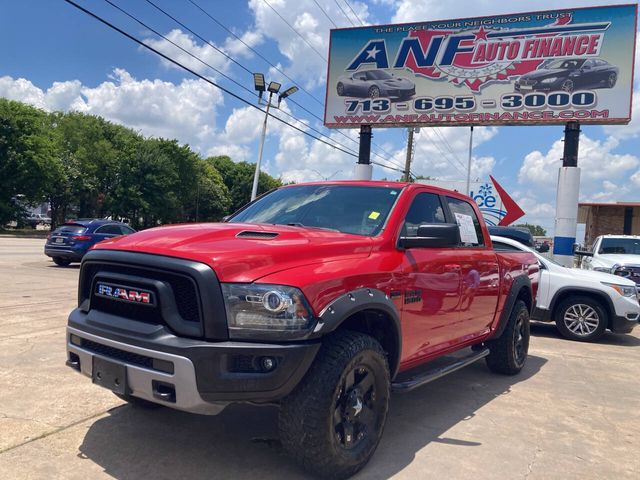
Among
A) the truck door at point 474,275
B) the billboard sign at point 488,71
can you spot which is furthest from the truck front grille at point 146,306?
the billboard sign at point 488,71

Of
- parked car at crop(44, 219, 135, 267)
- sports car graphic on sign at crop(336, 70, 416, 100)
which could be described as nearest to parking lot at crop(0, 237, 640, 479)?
parked car at crop(44, 219, 135, 267)

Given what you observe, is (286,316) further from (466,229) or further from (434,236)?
(466,229)

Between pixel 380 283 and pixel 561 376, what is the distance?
3869mm

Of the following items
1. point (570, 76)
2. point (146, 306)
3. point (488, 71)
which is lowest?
point (146, 306)

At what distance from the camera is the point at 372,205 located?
4.21 meters

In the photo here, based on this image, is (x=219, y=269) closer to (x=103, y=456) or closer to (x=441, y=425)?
(x=103, y=456)

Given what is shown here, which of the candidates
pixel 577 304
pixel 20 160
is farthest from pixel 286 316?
pixel 20 160

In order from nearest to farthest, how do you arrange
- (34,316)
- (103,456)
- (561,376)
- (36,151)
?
(103,456), (561,376), (34,316), (36,151)

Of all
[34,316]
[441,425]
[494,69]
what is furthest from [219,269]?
[494,69]

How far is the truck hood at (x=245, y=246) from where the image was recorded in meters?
2.93

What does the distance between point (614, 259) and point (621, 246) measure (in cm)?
152

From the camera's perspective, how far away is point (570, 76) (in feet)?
54.6

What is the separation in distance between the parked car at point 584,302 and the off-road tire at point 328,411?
5871 mm

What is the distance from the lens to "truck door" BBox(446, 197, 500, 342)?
479 centimetres
